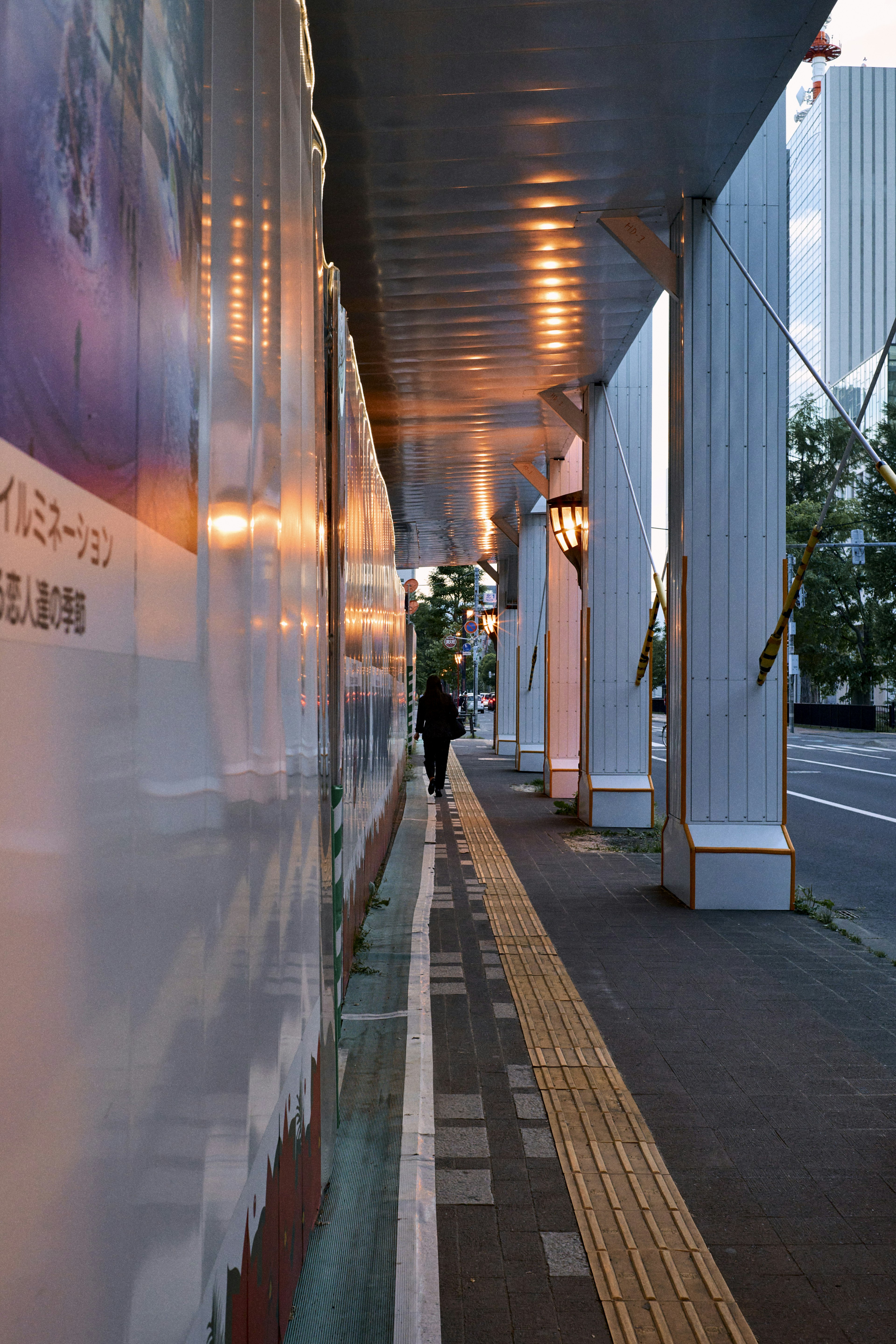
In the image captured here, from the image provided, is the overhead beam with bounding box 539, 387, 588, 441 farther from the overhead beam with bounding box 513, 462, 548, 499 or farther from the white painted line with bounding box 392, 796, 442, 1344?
the white painted line with bounding box 392, 796, 442, 1344

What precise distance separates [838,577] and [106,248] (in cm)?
5369

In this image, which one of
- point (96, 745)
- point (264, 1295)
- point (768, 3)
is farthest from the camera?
point (768, 3)

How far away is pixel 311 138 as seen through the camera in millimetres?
3029

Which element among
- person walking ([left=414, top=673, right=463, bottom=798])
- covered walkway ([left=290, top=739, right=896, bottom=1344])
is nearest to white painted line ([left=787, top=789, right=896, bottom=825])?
person walking ([left=414, top=673, right=463, bottom=798])

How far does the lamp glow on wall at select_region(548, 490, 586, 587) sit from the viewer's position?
14023 millimetres

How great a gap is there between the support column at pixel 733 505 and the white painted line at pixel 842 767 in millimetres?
11079

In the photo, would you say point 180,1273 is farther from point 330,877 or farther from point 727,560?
point 727,560

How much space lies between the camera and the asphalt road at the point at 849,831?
860cm

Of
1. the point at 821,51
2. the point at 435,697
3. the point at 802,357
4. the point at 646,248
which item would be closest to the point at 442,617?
the point at 435,697

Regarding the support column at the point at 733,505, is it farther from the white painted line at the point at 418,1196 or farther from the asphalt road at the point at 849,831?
the white painted line at the point at 418,1196

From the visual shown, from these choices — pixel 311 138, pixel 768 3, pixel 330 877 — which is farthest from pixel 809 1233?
pixel 768 3

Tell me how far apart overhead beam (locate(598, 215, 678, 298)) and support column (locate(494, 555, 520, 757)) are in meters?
18.8

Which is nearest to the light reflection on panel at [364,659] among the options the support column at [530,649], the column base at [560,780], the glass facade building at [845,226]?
the column base at [560,780]

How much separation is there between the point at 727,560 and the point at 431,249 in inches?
140
